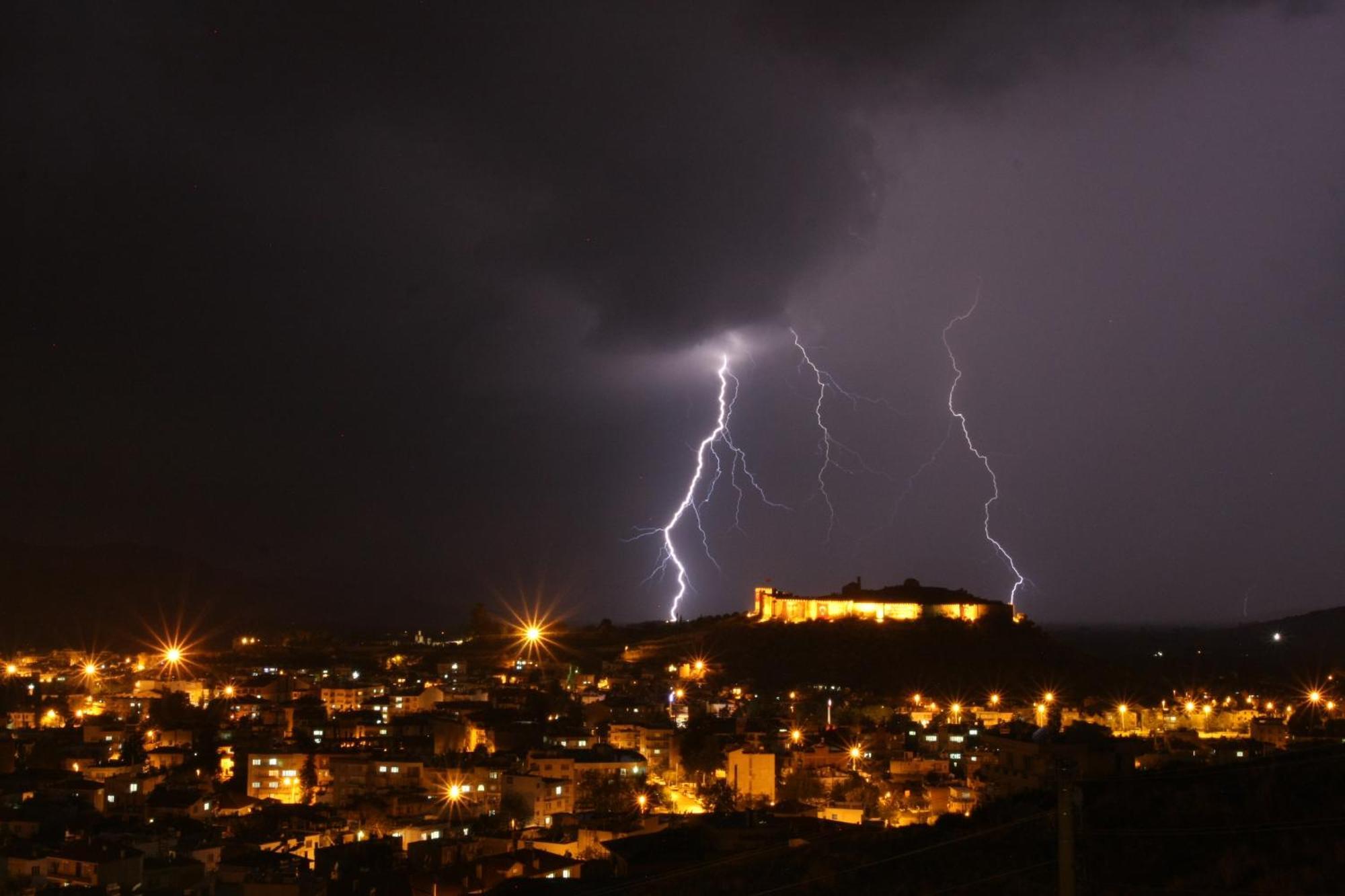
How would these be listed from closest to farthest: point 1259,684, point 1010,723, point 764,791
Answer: point 764,791 → point 1010,723 → point 1259,684

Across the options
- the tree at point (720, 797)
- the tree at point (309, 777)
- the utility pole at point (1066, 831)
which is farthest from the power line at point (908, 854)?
the tree at point (309, 777)

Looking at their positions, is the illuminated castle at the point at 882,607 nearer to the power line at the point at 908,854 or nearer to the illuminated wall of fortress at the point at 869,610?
the illuminated wall of fortress at the point at 869,610

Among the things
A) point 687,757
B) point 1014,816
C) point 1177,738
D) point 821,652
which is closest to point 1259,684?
point 821,652

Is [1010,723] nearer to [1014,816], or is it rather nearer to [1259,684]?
[1259,684]

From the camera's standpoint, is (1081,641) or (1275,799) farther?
(1081,641)

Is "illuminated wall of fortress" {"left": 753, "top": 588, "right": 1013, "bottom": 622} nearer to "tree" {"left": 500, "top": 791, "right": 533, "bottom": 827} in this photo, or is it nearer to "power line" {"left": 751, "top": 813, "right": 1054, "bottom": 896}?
"tree" {"left": 500, "top": 791, "right": 533, "bottom": 827}

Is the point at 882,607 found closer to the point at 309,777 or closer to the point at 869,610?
the point at 869,610

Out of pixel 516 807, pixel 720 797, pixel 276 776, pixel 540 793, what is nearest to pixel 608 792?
pixel 540 793
